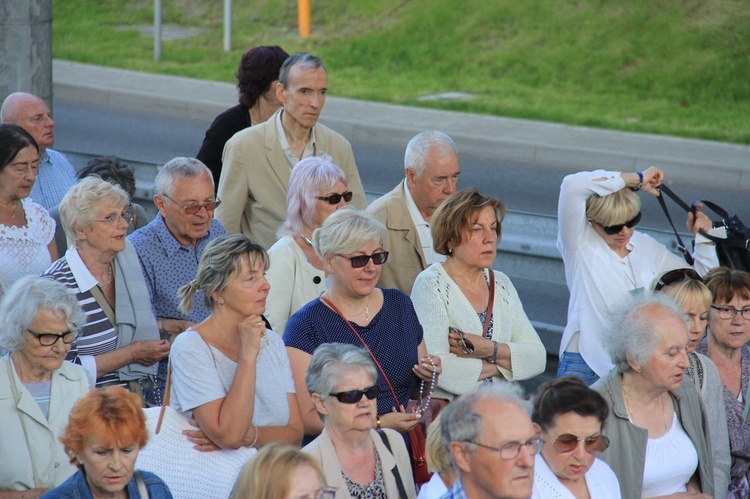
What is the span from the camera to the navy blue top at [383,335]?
5.23m

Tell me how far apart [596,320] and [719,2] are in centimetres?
1367

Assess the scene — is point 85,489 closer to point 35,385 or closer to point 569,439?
point 35,385

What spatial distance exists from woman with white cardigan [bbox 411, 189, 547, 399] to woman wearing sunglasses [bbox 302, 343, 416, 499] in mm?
996

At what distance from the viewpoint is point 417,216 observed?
6.51 metres

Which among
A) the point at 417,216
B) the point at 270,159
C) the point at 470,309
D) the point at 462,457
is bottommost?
the point at 462,457

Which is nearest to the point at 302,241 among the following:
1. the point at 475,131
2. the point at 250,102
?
the point at 250,102

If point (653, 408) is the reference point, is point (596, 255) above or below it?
above

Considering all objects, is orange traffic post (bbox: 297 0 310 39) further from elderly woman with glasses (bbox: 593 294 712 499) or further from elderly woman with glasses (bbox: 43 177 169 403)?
elderly woman with glasses (bbox: 593 294 712 499)

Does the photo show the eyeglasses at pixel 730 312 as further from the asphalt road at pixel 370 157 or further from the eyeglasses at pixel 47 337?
the asphalt road at pixel 370 157

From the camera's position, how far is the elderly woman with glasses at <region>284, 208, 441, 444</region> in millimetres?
5258

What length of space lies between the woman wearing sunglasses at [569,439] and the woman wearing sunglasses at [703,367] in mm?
1011

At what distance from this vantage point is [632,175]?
19.8 feet

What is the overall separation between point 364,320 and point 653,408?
1.44 m

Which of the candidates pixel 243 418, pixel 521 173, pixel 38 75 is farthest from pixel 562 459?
pixel 521 173
